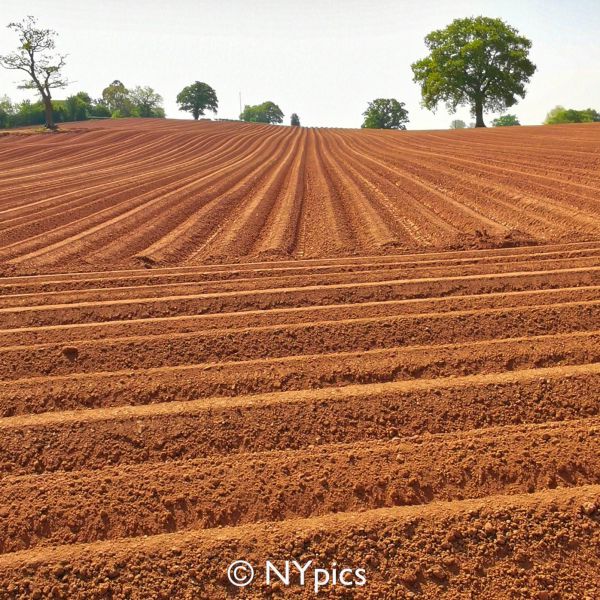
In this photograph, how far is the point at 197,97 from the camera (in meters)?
80.1

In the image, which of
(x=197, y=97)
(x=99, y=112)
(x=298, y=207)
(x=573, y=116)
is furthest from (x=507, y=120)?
(x=298, y=207)

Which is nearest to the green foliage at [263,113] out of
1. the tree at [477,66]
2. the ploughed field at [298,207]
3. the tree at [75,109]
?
the tree at [75,109]

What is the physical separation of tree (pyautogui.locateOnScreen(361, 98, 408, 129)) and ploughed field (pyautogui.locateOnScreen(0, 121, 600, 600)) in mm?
77431

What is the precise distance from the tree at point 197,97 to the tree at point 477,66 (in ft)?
162

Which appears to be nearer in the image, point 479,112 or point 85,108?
point 479,112

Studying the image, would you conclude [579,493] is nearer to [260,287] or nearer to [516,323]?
[516,323]

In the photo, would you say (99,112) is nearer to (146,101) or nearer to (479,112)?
(146,101)

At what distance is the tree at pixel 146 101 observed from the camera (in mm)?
83438

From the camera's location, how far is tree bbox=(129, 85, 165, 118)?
83.4m

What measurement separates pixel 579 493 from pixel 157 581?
8.49 feet

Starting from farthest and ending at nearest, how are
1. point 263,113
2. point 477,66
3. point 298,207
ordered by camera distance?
point 263,113, point 477,66, point 298,207

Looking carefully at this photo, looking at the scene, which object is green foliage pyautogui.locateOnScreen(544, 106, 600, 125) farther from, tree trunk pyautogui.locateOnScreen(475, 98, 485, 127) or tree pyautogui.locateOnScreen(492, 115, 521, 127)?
tree pyautogui.locateOnScreen(492, 115, 521, 127)

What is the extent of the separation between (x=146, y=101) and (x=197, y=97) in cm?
1201

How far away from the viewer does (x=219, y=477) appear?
9.71 feet
